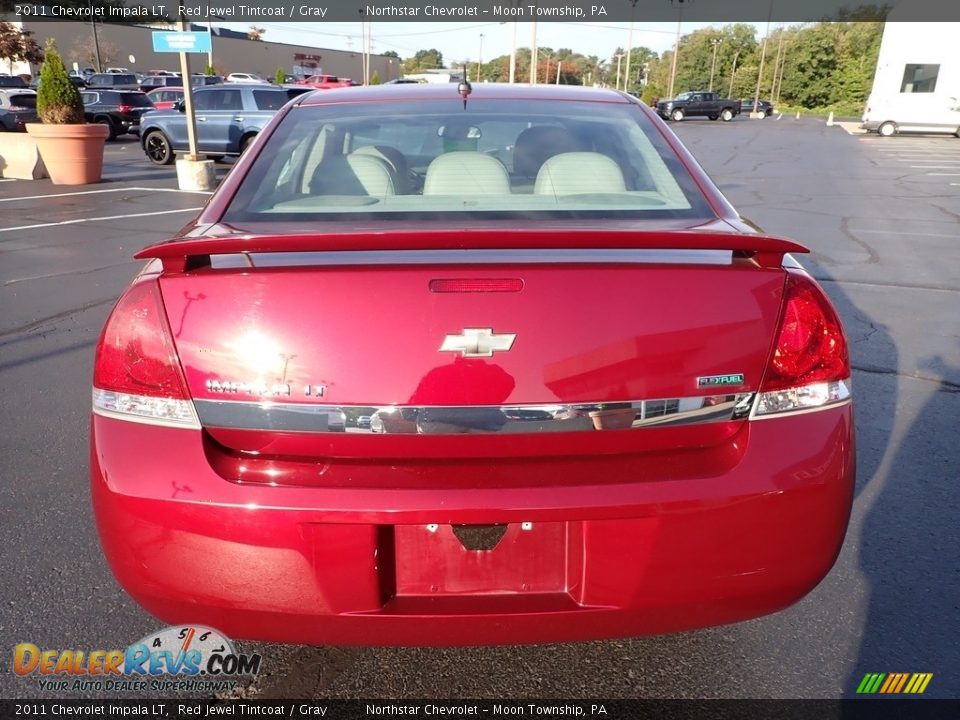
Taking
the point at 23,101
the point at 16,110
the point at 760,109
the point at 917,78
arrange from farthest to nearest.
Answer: the point at 760,109 < the point at 917,78 < the point at 23,101 < the point at 16,110

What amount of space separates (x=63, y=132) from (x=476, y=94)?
12314 mm

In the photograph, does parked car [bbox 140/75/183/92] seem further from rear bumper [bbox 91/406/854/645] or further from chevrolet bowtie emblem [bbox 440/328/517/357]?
chevrolet bowtie emblem [bbox 440/328/517/357]

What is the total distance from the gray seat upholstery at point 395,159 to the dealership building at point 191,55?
49.6m

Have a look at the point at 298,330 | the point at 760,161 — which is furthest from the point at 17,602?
the point at 760,161

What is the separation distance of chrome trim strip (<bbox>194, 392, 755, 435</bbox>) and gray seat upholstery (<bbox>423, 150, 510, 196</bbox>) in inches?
37.9

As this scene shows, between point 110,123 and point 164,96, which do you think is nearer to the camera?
point 110,123

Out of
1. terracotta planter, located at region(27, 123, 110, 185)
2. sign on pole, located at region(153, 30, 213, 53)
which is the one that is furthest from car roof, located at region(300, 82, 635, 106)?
terracotta planter, located at region(27, 123, 110, 185)

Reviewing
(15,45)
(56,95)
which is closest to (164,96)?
(56,95)

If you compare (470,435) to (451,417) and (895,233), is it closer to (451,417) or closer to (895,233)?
(451,417)

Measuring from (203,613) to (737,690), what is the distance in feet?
4.74

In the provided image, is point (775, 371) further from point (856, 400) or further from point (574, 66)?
point (574, 66)

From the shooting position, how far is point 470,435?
1583 millimetres

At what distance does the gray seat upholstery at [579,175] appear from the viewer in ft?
7.70

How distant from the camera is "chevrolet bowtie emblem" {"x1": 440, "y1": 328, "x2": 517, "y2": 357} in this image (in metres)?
1.54
